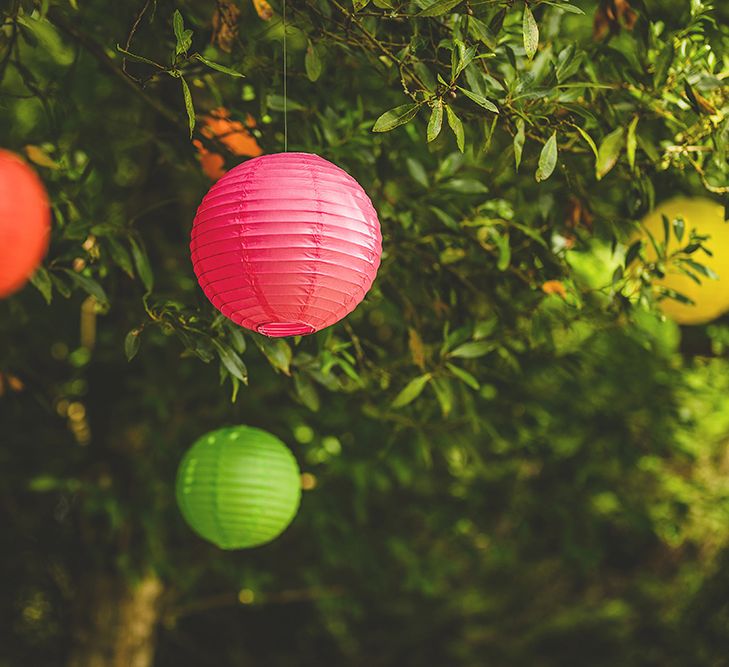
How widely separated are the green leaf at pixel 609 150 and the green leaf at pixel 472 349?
0.63 m

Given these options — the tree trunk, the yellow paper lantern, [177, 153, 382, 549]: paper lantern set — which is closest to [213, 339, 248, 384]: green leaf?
[177, 153, 382, 549]: paper lantern set

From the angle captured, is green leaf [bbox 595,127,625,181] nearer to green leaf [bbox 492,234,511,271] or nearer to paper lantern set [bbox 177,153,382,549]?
green leaf [bbox 492,234,511,271]

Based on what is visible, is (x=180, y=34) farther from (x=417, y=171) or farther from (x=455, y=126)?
(x=417, y=171)

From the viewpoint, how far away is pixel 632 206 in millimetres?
2754

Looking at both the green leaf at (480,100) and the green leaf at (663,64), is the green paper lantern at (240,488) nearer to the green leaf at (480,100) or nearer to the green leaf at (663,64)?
the green leaf at (480,100)

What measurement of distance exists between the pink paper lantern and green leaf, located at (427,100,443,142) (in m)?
0.22

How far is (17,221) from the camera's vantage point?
148 cm

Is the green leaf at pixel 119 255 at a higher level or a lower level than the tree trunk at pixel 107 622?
higher

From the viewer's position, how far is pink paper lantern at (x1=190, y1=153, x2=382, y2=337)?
5.98 ft

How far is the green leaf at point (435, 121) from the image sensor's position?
2000mm

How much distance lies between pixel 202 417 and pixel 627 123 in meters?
2.20

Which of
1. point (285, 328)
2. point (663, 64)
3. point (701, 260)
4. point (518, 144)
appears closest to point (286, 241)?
point (285, 328)

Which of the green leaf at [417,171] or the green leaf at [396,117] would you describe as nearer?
the green leaf at [396,117]

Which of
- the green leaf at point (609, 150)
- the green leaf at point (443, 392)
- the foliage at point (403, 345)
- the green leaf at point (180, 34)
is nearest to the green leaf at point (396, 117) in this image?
the foliage at point (403, 345)
